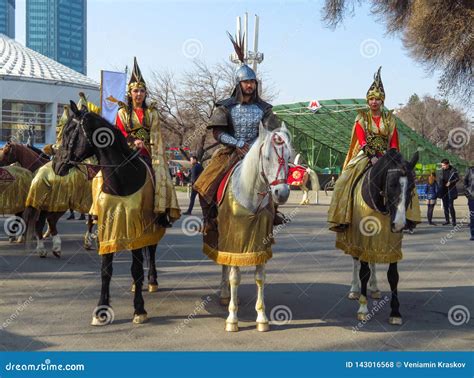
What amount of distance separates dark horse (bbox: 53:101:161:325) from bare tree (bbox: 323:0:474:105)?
46.5 feet

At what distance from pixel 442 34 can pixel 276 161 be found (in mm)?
14333

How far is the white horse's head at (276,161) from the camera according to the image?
17.8 ft

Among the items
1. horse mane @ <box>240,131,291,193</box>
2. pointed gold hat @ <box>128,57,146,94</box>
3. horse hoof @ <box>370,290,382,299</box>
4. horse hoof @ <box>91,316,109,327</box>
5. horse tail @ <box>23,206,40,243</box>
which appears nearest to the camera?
horse mane @ <box>240,131,291,193</box>

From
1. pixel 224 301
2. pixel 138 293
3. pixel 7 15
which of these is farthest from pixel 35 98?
Answer: pixel 7 15

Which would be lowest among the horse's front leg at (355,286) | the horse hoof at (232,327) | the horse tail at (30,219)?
the horse hoof at (232,327)

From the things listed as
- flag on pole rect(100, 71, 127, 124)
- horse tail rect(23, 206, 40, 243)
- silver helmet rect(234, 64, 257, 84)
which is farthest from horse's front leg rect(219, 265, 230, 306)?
flag on pole rect(100, 71, 127, 124)

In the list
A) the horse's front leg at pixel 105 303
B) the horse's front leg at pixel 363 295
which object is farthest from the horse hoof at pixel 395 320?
the horse's front leg at pixel 105 303

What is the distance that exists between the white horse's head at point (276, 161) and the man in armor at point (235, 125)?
878mm

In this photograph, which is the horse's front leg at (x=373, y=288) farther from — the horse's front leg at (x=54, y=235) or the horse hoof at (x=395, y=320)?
the horse's front leg at (x=54, y=235)

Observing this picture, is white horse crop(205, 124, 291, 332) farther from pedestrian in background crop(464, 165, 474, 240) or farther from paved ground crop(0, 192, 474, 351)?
pedestrian in background crop(464, 165, 474, 240)

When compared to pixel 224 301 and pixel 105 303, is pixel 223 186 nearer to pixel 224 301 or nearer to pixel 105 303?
pixel 224 301

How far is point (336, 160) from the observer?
5022 cm

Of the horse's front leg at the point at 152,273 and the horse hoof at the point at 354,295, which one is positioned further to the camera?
the horse's front leg at the point at 152,273

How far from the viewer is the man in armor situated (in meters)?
6.66
